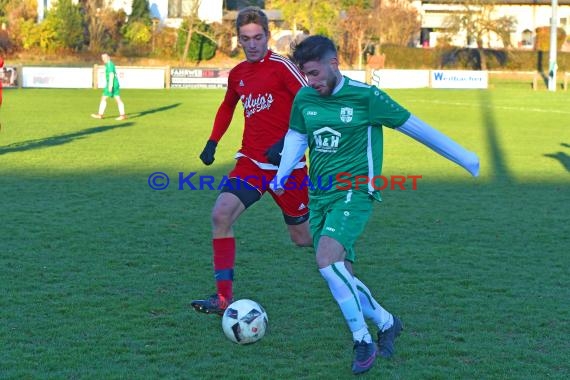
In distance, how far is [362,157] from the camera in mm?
4965

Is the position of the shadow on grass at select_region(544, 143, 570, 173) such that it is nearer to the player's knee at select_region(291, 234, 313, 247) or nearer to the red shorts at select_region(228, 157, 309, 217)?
the player's knee at select_region(291, 234, 313, 247)

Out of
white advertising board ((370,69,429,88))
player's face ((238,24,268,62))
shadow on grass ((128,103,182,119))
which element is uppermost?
player's face ((238,24,268,62))

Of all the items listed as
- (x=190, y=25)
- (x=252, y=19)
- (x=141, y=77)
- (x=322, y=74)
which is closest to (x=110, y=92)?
(x=141, y=77)

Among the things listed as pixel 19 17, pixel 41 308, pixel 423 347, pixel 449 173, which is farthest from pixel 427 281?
pixel 19 17

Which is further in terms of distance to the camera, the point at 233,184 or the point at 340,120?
the point at 233,184

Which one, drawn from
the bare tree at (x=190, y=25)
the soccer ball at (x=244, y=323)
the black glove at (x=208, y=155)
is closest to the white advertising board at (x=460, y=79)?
the bare tree at (x=190, y=25)

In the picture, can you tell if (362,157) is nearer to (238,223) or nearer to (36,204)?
(238,223)

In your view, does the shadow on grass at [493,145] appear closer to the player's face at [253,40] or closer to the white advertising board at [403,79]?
the player's face at [253,40]

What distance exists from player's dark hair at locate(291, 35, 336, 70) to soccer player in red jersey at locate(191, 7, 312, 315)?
116 cm

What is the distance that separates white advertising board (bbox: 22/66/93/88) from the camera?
36875 mm

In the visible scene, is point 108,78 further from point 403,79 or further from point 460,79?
point 460,79

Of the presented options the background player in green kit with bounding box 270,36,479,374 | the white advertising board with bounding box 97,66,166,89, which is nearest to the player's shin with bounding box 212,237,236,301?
the background player in green kit with bounding box 270,36,479,374

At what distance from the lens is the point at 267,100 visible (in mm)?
6074

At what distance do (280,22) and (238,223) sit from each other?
207 ft
